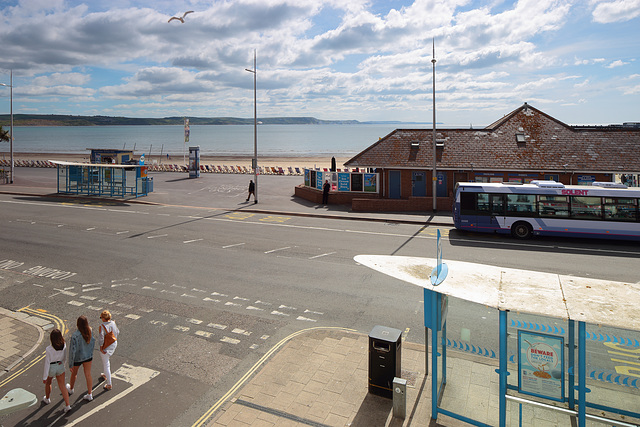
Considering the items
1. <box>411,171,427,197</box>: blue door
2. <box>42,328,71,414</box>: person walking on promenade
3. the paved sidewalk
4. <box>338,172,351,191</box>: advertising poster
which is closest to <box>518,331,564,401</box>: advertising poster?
<box>42,328,71,414</box>: person walking on promenade

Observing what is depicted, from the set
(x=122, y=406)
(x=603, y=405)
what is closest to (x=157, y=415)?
(x=122, y=406)

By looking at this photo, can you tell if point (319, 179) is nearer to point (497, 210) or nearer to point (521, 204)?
point (497, 210)

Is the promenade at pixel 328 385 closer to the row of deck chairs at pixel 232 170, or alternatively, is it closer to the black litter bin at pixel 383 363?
the black litter bin at pixel 383 363

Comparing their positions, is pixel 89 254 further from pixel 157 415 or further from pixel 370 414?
pixel 370 414

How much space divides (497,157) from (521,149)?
5.26ft

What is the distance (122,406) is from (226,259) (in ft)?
29.6

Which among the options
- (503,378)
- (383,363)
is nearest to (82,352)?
(383,363)

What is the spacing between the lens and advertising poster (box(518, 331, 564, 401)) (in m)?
5.92

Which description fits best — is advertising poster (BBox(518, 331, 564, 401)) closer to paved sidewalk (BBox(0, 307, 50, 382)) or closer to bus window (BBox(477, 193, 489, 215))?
paved sidewalk (BBox(0, 307, 50, 382))

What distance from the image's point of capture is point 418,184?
29.7 m

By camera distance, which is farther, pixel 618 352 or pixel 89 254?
pixel 89 254

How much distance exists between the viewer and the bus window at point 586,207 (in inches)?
760

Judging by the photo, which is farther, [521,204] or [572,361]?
[521,204]

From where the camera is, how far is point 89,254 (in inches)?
664
